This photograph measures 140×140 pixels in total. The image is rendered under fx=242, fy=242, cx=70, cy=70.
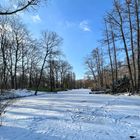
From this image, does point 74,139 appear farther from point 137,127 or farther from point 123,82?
point 123,82

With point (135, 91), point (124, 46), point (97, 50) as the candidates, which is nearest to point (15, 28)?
point (97, 50)

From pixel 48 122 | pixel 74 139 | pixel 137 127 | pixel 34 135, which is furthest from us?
pixel 48 122

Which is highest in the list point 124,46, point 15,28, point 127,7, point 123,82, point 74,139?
point 15,28

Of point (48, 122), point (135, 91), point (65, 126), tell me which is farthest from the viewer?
point (135, 91)

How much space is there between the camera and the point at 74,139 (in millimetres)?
6418

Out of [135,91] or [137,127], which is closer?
[137,127]

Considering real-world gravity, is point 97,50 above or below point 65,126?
above

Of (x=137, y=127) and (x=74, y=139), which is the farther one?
(x=137, y=127)

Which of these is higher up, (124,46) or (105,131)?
(124,46)

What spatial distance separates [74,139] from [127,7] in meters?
22.3

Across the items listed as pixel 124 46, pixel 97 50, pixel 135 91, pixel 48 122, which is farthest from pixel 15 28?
pixel 48 122

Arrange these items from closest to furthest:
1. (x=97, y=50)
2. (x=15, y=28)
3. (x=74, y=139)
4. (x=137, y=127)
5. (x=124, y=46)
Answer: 1. (x=74, y=139)
2. (x=137, y=127)
3. (x=124, y=46)
4. (x=15, y=28)
5. (x=97, y=50)

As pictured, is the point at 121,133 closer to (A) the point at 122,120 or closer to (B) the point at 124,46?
(A) the point at 122,120

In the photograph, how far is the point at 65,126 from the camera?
26.1ft
